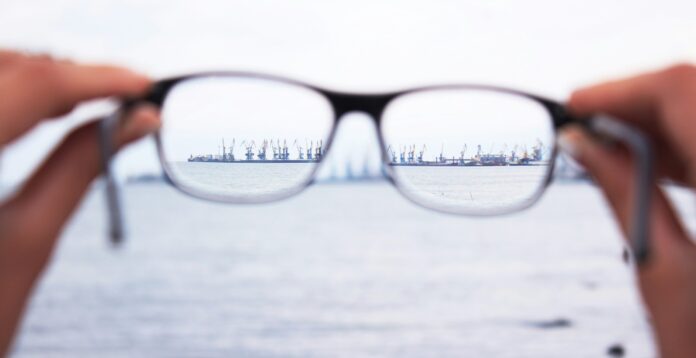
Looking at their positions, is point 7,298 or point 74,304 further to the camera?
point 74,304

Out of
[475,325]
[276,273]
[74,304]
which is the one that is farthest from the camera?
[276,273]

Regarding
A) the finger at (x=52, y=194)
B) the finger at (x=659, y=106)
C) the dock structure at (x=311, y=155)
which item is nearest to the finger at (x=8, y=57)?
the finger at (x=52, y=194)

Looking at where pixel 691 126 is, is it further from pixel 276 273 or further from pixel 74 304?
pixel 276 273

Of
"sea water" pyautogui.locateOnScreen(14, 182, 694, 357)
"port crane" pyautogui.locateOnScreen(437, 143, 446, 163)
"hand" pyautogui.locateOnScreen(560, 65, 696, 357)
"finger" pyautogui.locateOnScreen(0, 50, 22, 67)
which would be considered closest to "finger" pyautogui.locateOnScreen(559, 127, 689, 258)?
"hand" pyautogui.locateOnScreen(560, 65, 696, 357)

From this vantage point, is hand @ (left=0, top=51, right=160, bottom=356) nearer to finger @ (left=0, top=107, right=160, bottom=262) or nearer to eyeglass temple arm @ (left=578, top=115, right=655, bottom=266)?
finger @ (left=0, top=107, right=160, bottom=262)

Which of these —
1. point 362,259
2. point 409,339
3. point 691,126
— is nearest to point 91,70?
point 691,126
